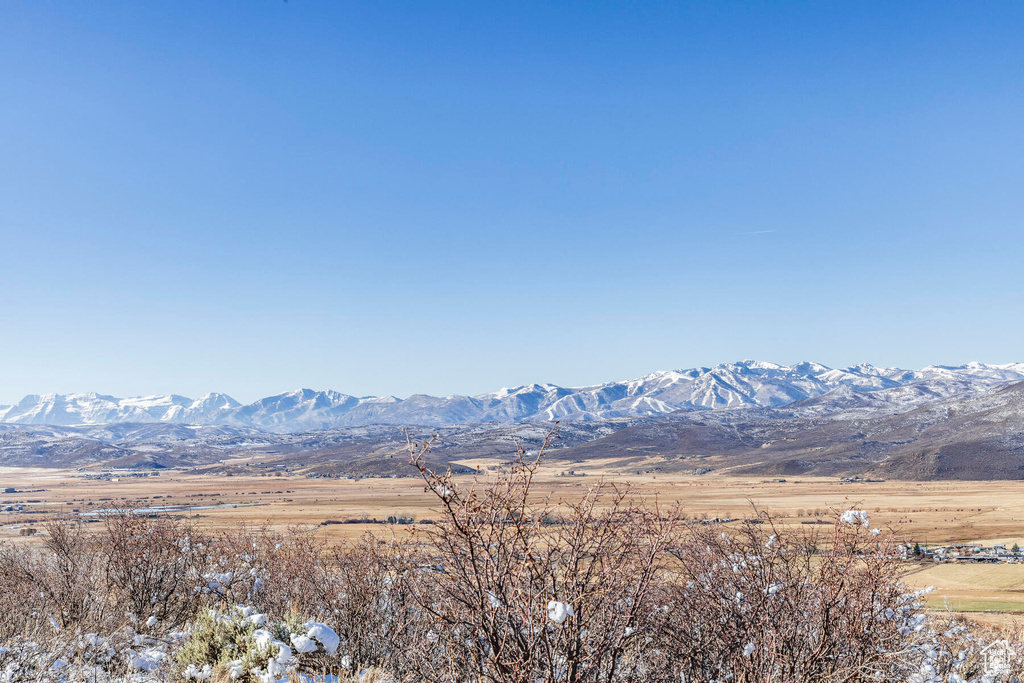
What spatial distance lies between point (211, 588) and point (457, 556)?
1924 centimetres

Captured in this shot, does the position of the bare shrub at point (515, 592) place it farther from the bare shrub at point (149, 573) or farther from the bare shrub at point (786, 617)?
the bare shrub at point (149, 573)

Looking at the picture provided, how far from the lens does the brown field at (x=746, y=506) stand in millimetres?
52156

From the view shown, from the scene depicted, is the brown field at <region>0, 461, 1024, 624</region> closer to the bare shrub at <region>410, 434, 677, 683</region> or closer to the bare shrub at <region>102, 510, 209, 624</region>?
the bare shrub at <region>102, 510, 209, 624</region>

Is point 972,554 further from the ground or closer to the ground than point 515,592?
closer to the ground

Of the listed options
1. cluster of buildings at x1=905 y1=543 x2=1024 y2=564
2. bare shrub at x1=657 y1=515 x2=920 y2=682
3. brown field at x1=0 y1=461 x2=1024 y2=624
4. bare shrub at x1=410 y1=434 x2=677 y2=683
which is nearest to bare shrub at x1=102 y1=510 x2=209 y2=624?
bare shrub at x1=657 y1=515 x2=920 y2=682

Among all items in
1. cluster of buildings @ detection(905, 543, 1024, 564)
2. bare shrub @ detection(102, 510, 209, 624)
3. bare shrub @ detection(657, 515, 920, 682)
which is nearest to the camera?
bare shrub @ detection(657, 515, 920, 682)

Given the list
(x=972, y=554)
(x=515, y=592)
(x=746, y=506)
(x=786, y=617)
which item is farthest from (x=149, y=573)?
(x=746, y=506)

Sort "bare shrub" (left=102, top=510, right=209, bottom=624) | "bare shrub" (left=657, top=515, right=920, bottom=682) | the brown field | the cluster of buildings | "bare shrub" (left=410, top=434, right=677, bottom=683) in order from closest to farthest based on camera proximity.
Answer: "bare shrub" (left=410, top=434, right=677, bottom=683)
"bare shrub" (left=657, top=515, right=920, bottom=682)
"bare shrub" (left=102, top=510, right=209, bottom=624)
the brown field
the cluster of buildings

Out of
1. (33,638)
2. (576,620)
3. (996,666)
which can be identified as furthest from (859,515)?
(33,638)

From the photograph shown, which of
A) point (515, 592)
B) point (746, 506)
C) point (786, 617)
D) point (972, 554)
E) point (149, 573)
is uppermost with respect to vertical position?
point (515, 592)

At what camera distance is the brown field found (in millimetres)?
52156

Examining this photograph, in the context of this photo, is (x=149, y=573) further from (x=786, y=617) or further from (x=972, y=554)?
(x=972, y=554)

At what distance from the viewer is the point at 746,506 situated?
117312 mm

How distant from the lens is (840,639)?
33.1 ft
